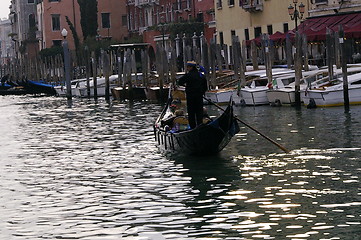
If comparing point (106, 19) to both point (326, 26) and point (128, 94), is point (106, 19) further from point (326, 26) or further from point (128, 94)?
point (326, 26)

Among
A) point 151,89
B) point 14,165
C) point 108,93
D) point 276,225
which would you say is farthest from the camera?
point 108,93

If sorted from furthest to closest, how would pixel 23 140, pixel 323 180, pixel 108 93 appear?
pixel 108 93 < pixel 23 140 < pixel 323 180

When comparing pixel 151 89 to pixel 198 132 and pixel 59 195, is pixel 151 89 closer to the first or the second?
pixel 198 132

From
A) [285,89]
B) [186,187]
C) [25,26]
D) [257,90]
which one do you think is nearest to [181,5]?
[257,90]

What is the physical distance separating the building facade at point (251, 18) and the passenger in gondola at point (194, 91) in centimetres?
2811

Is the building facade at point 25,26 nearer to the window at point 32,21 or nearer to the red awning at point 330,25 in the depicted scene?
the window at point 32,21

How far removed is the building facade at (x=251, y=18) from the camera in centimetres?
4919

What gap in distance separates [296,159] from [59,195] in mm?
4890

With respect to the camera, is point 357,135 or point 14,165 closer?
point 14,165

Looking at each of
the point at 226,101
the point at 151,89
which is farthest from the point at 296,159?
the point at 151,89

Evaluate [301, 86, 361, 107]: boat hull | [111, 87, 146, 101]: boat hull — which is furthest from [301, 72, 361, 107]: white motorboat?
[111, 87, 146, 101]: boat hull

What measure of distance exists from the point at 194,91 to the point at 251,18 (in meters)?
34.3

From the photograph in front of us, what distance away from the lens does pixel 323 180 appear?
15289 millimetres

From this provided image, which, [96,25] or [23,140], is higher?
[96,25]
